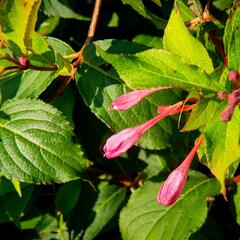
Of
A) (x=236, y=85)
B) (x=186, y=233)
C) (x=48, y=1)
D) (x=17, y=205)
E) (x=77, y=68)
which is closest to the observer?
(x=236, y=85)

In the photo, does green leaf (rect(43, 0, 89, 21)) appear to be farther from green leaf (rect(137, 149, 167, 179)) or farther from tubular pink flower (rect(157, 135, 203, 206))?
tubular pink flower (rect(157, 135, 203, 206))

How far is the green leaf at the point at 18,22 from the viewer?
1.33m

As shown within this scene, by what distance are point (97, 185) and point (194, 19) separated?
90cm

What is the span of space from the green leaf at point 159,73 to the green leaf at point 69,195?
981 millimetres

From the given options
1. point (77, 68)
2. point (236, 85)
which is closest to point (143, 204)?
point (77, 68)

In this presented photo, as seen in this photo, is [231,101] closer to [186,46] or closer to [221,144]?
[221,144]

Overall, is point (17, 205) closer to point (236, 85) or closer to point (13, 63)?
point (13, 63)

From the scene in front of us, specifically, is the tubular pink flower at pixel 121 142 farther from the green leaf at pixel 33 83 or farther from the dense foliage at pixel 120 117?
the green leaf at pixel 33 83

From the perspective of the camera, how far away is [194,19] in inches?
56.7

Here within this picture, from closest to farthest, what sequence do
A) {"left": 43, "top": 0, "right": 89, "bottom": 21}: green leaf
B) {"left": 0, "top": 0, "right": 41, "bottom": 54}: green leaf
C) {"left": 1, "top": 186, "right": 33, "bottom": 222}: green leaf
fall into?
{"left": 0, "top": 0, "right": 41, "bottom": 54}: green leaf
{"left": 43, "top": 0, "right": 89, "bottom": 21}: green leaf
{"left": 1, "top": 186, "right": 33, "bottom": 222}: green leaf

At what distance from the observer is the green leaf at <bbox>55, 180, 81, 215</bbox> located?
80.3 inches

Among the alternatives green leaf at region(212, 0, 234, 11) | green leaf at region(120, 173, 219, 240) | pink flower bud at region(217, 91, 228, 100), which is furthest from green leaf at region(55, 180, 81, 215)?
pink flower bud at region(217, 91, 228, 100)

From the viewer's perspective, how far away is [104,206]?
6.91 ft

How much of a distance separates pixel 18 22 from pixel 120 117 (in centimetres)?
35
